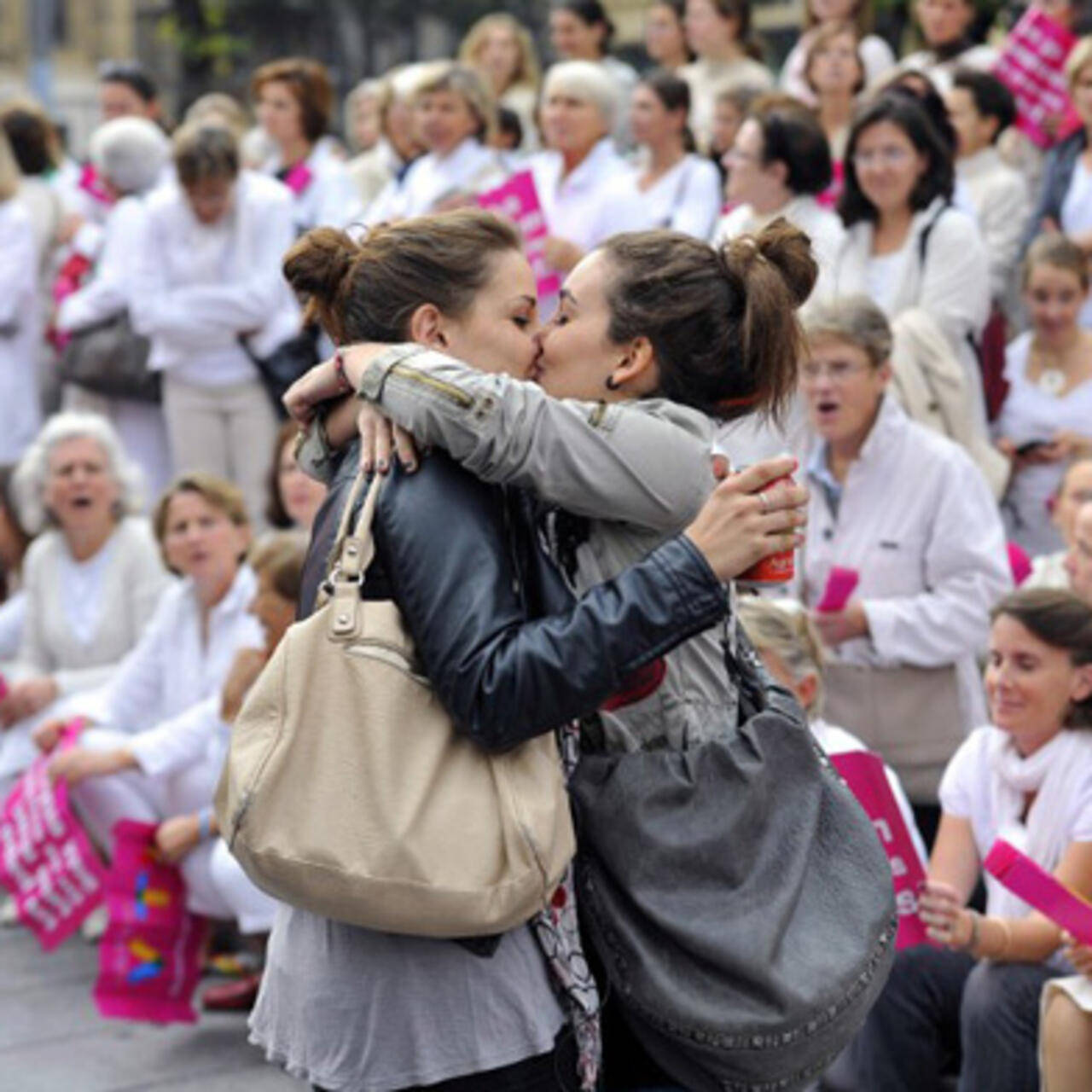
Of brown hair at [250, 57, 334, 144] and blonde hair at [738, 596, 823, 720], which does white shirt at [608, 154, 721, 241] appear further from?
blonde hair at [738, 596, 823, 720]

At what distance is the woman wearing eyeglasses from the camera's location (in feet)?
22.8

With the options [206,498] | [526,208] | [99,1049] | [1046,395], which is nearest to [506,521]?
[99,1049]

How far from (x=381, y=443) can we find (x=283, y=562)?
3.16 meters

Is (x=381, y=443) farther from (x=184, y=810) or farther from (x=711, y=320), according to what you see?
(x=184, y=810)

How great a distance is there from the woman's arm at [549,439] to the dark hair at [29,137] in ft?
26.4

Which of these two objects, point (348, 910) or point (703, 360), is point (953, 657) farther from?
point (348, 910)

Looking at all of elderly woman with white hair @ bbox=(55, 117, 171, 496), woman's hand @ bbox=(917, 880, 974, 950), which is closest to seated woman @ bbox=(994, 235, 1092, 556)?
woman's hand @ bbox=(917, 880, 974, 950)

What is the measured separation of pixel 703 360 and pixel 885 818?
2034mm

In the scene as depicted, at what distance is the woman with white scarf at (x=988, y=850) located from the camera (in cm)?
462

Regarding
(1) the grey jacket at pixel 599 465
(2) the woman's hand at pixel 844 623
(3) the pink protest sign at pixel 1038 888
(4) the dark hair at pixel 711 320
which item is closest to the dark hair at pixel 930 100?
(2) the woman's hand at pixel 844 623

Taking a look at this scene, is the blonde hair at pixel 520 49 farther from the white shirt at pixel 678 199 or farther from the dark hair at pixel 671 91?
the white shirt at pixel 678 199

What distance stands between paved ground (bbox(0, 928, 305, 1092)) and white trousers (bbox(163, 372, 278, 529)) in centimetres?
293

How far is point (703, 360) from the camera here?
3010 mm

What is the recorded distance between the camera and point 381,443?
2883 mm
